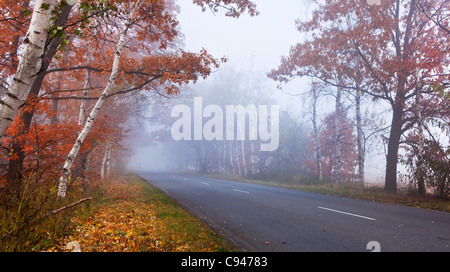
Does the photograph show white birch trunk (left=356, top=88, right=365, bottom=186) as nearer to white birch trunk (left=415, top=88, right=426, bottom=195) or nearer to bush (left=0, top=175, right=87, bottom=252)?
white birch trunk (left=415, top=88, right=426, bottom=195)

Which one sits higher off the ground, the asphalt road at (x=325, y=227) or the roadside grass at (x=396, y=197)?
the asphalt road at (x=325, y=227)

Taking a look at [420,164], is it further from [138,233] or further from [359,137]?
[138,233]

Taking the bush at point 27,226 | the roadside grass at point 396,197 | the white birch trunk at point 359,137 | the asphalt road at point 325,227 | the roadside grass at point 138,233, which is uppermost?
the white birch trunk at point 359,137

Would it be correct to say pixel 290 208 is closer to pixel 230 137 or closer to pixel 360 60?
pixel 360 60

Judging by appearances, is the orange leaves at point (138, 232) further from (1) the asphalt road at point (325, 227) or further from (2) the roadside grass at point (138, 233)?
(1) the asphalt road at point (325, 227)

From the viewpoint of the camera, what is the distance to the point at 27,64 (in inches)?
136

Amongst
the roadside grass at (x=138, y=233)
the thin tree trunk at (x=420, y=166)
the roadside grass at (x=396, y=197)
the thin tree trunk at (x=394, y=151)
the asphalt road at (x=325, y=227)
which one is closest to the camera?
the roadside grass at (x=138, y=233)

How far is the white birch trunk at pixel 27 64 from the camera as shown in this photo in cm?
336

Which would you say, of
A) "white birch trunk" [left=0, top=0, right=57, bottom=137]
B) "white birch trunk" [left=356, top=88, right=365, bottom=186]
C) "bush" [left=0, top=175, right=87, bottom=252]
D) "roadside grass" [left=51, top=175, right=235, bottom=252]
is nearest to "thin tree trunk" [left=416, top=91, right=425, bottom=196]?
"white birch trunk" [left=356, top=88, right=365, bottom=186]

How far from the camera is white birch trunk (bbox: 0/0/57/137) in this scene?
336cm

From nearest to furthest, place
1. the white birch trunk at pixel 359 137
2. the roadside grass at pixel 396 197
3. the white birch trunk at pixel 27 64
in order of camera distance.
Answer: the white birch trunk at pixel 27 64, the roadside grass at pixel 396 197, the white birch trunk at pixel 359 137

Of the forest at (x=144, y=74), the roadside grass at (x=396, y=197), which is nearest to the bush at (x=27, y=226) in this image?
the forest at (x=144, y=74)
